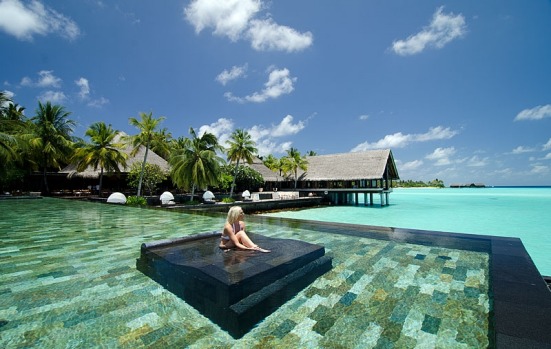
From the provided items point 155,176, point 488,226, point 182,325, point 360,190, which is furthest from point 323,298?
point 360,190

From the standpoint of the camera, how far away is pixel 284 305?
2.58 metres

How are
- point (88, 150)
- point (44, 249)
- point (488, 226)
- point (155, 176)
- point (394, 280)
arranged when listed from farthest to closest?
1. point (155, 176)
2. point (88, 150)
3. point (488, 226)
4. point (44, 249)
5. point (394, 280)

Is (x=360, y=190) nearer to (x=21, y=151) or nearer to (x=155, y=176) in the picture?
(x=155, y=176)

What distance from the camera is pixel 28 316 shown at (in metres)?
2.30

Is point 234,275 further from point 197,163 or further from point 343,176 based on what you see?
point 343,176

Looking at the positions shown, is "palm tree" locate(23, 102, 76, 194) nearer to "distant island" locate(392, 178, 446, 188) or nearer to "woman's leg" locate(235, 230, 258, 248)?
"woman's leg" locate(235, 230, 258, 248)

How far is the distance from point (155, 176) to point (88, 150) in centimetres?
541

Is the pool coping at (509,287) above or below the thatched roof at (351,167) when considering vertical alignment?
below

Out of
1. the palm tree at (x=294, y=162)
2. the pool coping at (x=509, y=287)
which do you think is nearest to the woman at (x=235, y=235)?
the pool coping at (x=509, y=287)

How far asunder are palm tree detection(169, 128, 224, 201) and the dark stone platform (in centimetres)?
1657

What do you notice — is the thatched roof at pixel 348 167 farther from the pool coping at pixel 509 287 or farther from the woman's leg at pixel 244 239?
the woman's leg at pixel 244 239

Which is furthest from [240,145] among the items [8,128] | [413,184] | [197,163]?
[413,184]

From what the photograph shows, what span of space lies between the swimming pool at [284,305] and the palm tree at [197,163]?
1564cm

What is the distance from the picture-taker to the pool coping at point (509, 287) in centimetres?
191
